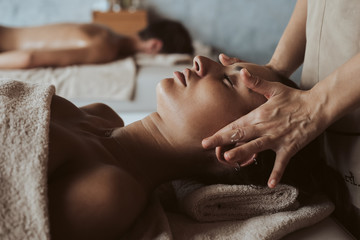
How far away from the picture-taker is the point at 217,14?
14.3 ft

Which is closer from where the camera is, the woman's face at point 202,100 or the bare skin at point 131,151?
the bare skin at point 131,151

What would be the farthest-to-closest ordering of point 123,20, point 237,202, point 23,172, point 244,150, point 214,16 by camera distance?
1. point 214,16
2. point 123,20
3. point 237,202
4. point 244,150
5. point 23,172

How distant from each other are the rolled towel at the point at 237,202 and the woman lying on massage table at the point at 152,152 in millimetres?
37

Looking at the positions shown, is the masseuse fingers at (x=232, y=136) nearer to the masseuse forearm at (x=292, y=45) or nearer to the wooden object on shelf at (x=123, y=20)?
the masseuse forearm at (x=292, y=45)

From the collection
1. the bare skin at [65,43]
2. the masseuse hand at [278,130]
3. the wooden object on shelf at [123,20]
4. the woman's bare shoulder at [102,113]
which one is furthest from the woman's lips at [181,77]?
the wooden object on shelf at [123,20]

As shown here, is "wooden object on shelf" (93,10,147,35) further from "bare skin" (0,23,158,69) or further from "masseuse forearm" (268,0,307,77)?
"masseuse forearm" (268,0,307,77)

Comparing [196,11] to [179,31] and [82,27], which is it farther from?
[82,27]

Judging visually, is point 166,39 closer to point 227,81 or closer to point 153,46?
point 153,46

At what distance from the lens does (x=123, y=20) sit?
3955mm

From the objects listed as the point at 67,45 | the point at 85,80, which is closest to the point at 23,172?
the point at 85,80

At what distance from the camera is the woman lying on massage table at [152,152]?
80 cm

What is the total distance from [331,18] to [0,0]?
410 cm

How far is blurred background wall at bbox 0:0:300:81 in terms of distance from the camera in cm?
421

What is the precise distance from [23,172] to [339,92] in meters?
0.71
